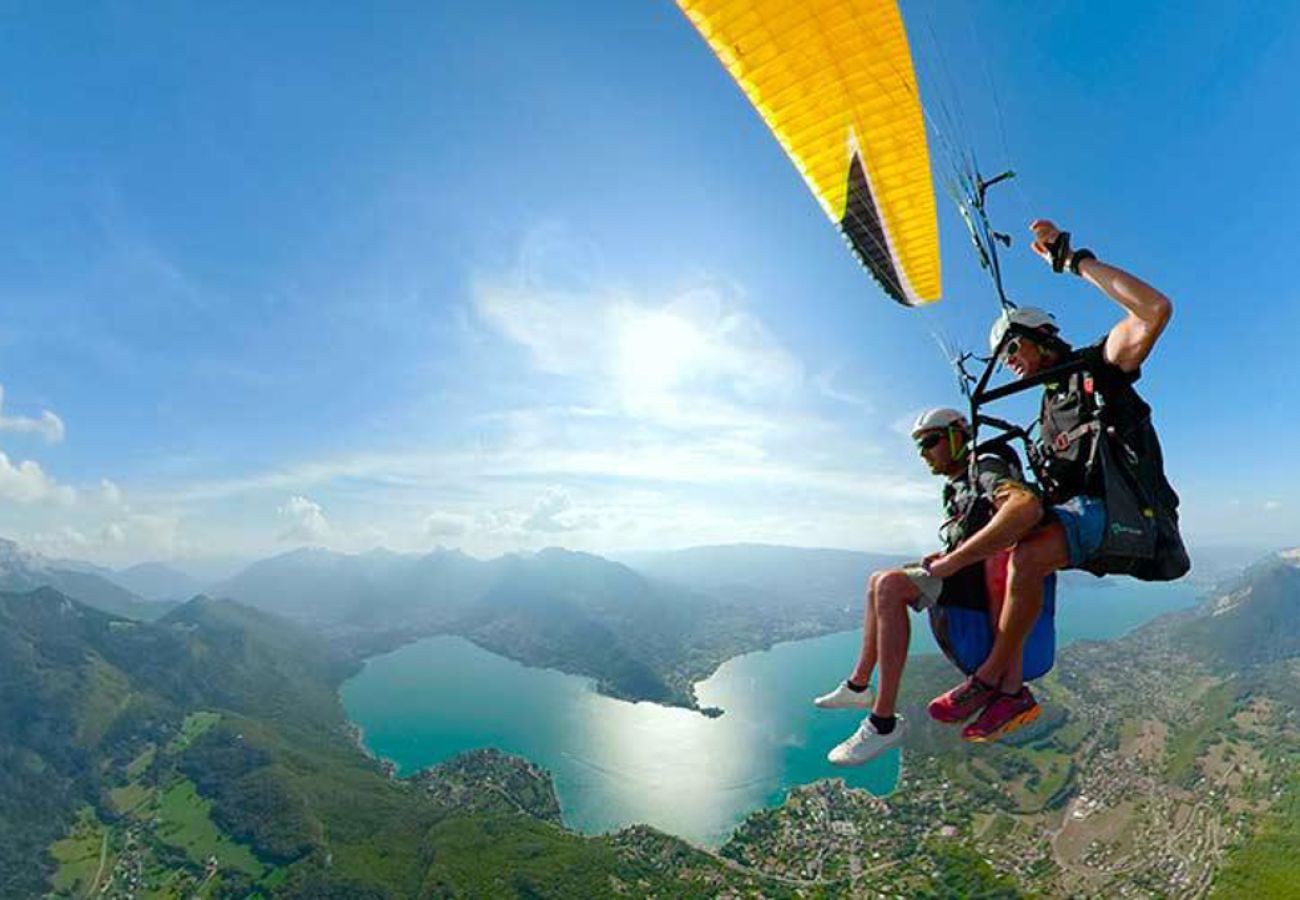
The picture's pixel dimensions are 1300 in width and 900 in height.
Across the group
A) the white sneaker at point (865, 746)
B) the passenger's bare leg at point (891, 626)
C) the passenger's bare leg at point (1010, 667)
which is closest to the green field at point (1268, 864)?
the passenger's bare leg at point (1010, 667)

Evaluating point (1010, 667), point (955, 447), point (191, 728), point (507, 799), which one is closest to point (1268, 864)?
point (507, 799)

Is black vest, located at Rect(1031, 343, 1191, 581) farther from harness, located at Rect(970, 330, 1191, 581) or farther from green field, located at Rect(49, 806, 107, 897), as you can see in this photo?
green field, located at Rect(49, 806, 107, 897)

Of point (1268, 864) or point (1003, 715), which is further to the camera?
point (1268, 864)

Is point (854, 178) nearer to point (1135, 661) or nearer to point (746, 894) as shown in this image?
point (746, 894)

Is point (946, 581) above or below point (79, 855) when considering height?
above

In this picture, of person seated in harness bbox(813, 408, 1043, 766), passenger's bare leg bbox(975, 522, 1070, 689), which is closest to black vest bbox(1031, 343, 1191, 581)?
passenger's bare leg bbox(975, 522, 1070, 689)

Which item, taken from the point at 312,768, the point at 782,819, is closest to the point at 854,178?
the point at 782,819

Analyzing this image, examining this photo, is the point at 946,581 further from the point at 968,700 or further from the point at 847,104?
the point at 847,104

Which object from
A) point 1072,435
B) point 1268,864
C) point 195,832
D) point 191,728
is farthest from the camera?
point 191,728
